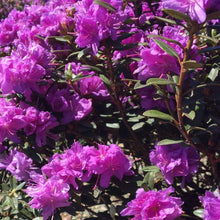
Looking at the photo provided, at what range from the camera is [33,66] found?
60.5 inches

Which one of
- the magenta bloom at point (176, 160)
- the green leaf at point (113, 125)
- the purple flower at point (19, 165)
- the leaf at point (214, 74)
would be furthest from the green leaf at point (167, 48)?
the purple flower at point (19, 165)

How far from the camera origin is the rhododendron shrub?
1325 mm

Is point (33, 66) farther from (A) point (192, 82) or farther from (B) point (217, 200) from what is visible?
(B) point (217, 200)

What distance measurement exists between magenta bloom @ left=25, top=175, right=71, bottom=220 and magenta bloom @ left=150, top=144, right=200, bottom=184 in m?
0.38

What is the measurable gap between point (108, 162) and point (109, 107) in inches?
16.9

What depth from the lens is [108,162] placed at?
1.46 meters

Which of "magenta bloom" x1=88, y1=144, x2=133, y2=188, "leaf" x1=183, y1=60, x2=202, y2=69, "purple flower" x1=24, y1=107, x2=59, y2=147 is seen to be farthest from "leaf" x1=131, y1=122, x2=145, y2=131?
"leaf" x1=183, y1=60, x2=202, y2=69

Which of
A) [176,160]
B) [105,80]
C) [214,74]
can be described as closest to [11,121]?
[105,80]

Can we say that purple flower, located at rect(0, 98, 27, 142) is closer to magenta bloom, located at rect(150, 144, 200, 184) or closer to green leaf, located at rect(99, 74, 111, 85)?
green leaf, located at rect(99, 74, 111, 85)

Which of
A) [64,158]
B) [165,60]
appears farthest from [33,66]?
[165,60]

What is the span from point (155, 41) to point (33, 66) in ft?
1.86

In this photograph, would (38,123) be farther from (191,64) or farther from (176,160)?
(191,64)

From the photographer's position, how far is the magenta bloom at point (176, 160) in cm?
143

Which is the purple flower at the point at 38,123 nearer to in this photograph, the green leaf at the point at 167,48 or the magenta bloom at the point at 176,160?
the magenta bloom at the point at 176,160
